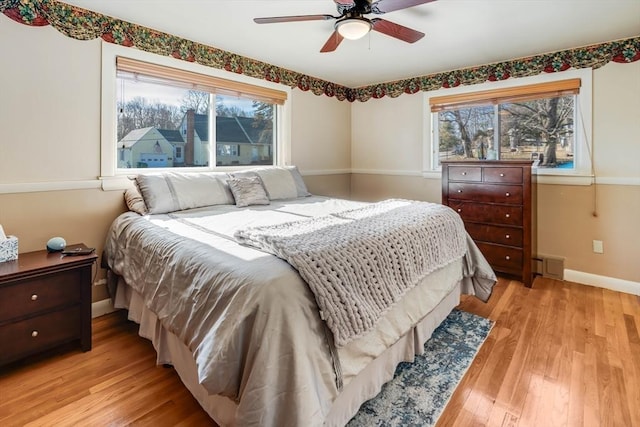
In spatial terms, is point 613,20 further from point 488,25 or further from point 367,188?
point 367,188

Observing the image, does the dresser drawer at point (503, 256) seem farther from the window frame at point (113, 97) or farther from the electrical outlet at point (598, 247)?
the window frame at point (113, 97)

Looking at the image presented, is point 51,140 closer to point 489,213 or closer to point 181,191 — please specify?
point 181,191

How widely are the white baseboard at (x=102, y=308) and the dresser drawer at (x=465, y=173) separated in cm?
332

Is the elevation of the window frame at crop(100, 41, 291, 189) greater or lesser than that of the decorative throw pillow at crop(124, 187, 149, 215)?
greater

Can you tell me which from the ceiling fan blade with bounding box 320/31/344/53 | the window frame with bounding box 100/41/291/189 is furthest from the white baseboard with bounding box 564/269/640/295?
the window frame with bounding box 100/41/291/189

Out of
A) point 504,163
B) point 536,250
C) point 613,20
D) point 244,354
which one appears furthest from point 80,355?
point 613,20

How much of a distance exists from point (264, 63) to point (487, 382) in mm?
3422

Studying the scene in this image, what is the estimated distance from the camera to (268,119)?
398 centimetres

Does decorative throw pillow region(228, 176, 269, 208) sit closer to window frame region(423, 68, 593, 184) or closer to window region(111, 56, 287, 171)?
window region(111, 56, 287, 171)

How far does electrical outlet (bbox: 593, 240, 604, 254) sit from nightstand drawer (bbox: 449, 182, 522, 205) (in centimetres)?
85

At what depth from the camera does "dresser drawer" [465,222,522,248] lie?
3225 millimetres

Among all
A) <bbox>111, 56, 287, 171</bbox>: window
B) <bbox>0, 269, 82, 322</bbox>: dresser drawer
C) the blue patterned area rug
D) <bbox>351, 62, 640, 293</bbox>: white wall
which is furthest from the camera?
<bbox>351, 62, 640, 293</bbox>: white wall

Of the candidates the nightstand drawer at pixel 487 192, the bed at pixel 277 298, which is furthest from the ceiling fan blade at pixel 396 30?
the nightstand drawer at pixel 487 192

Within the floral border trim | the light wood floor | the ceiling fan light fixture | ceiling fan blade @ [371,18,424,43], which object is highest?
the floral border trim
